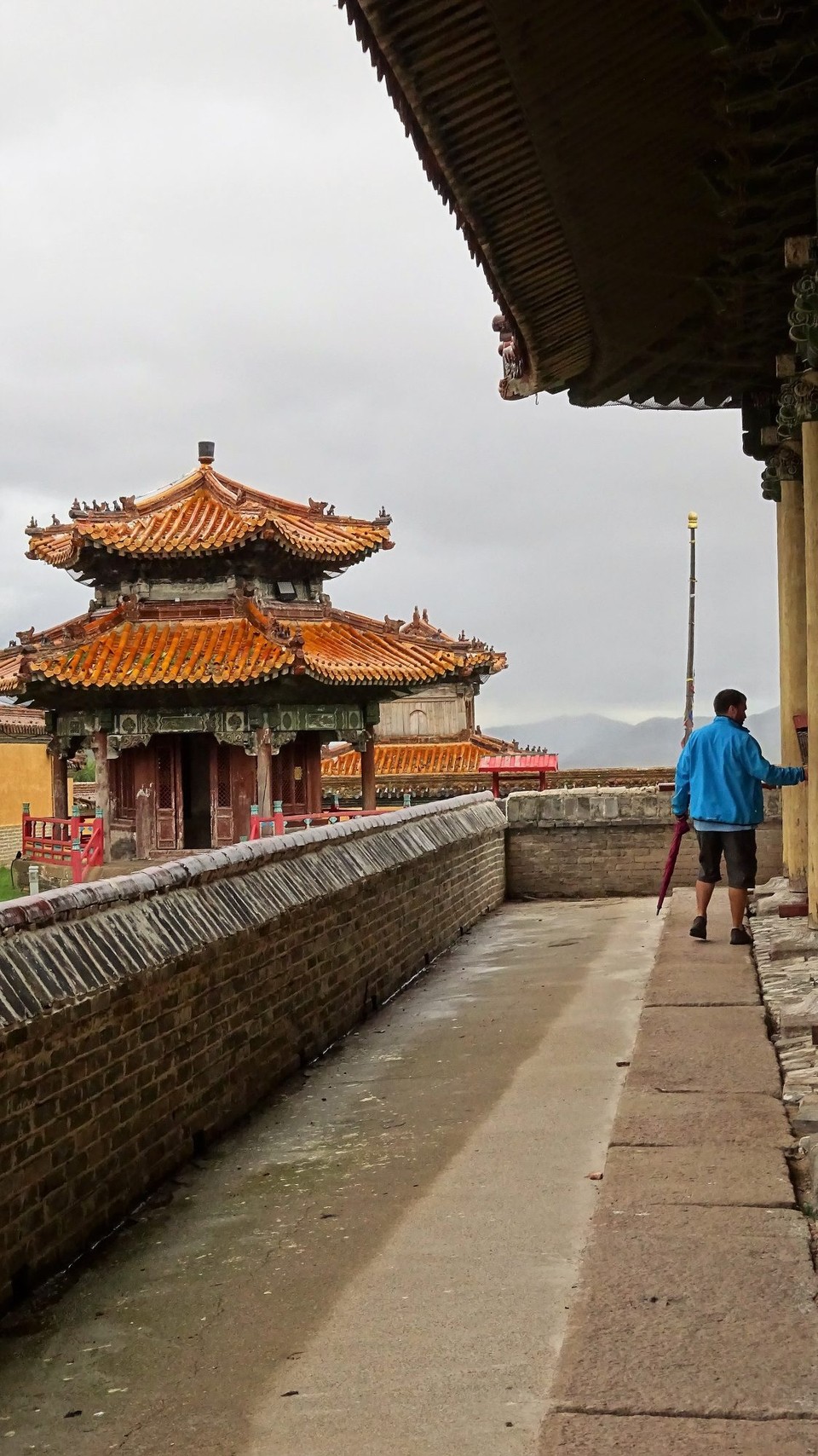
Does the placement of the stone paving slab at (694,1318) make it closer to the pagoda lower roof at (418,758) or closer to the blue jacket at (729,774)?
the blue jacket at (729,774)

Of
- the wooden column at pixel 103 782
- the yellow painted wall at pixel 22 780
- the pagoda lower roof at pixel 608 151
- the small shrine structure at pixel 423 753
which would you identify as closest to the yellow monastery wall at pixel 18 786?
the yellow painted wall at pixel 22 780

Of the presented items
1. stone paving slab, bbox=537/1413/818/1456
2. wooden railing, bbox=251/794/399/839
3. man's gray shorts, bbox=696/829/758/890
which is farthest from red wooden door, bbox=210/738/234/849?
stone paving slab, bbox=537/1413/818/1456

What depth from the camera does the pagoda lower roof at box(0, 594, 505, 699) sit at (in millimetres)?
21469

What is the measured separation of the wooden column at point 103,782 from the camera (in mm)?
22578

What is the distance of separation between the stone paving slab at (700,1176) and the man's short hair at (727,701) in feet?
14.1

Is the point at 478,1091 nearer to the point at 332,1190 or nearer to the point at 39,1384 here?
the point at 332,1190

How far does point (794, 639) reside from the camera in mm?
11195

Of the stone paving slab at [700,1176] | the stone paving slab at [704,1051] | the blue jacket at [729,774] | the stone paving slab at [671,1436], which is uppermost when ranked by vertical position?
the blue jacket at [729,774]

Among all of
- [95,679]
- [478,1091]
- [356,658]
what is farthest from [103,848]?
[478,1091]

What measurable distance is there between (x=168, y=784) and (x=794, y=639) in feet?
45.1

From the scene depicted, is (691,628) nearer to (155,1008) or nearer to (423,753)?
(423,753)

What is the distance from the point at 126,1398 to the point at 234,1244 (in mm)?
1213

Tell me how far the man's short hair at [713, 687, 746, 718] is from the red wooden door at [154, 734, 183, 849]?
14367 mm

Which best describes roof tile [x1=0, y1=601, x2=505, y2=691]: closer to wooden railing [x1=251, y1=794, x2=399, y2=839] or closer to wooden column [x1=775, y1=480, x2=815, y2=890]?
wooden railing [x1=251, y1=794, x2=399, y2=839]
